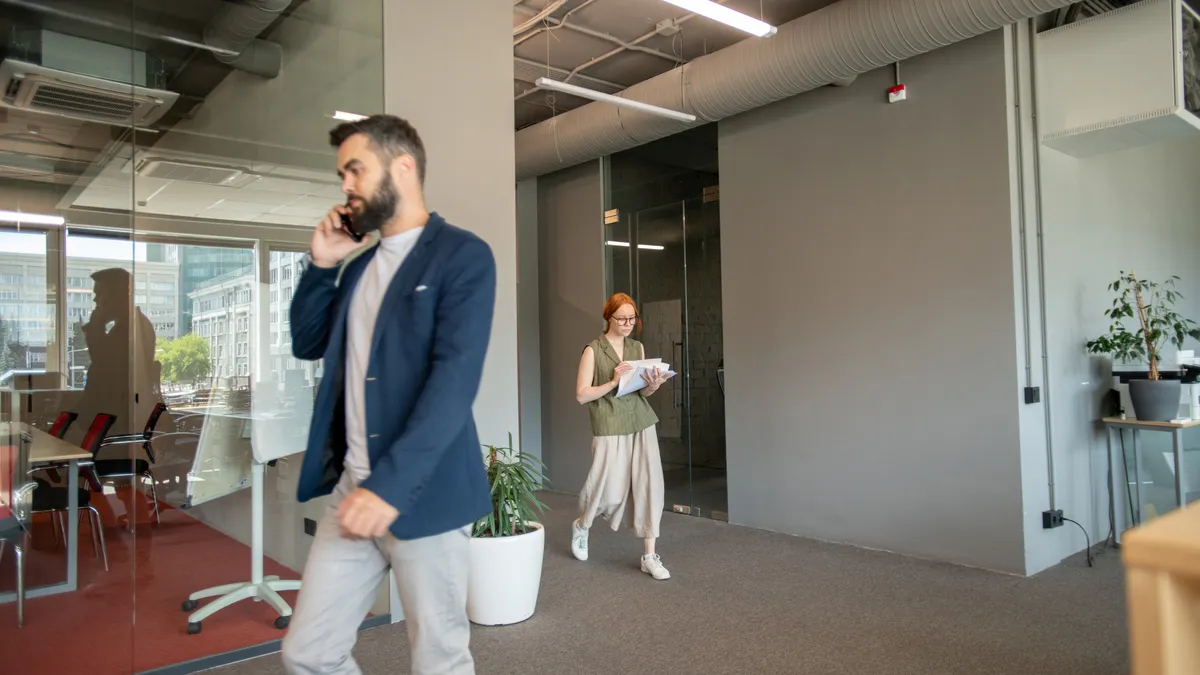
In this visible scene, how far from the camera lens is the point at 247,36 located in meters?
3.79

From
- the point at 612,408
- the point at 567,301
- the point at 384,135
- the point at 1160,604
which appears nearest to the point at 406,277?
the point at 384,135

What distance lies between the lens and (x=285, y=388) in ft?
11.7

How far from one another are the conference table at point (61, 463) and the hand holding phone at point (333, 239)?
2.59 metres

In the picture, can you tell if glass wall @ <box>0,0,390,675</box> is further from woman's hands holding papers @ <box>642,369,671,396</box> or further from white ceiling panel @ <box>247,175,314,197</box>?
woman's hands holding papers @ <box>642,369,671,396</box>

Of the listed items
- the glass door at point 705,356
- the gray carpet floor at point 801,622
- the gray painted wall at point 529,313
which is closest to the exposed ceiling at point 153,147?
the gray carpet floor at point 801,622

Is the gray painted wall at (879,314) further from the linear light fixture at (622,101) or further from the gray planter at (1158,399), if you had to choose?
the gray planter at (1158,399)

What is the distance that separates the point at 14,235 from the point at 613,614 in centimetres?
343

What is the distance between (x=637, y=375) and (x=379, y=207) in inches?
109

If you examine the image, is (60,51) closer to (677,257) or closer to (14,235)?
(14,235)

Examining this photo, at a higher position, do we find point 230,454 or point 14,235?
point 14,235

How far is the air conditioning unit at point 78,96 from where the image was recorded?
3.45 metres

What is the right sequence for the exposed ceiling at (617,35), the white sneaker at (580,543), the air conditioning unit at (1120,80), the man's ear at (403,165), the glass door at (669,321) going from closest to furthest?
the man's ear at (403,165)
the air conditioning unit at (1120,80)
the white sneaker at (580,543)
the exposed ceiling at (617,35)
the glass door at (669,321)

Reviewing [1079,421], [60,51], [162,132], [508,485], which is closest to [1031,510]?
[1079,421]

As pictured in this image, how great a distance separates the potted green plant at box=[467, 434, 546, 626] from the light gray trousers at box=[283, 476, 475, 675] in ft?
6.20
